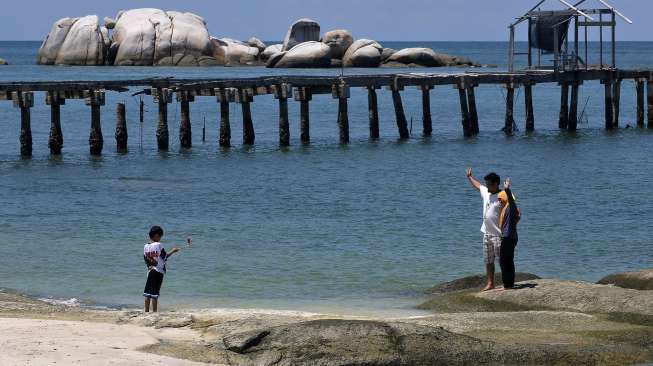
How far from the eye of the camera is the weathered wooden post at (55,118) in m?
37.4

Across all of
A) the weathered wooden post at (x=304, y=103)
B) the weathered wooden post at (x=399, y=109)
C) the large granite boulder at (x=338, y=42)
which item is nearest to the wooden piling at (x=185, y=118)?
the weathered wooden post at (x=304, y=103)

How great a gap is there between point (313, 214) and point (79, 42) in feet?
268

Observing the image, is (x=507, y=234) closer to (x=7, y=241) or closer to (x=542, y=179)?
(x=7, y=241)

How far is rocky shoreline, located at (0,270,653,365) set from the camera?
1274 cm

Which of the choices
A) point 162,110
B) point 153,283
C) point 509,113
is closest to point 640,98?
point 509,113

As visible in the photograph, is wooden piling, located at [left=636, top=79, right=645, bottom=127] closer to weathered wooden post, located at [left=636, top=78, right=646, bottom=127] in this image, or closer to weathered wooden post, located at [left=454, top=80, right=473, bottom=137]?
weathered wooden post, located at [left=636, top=78, right=646, bottom=127]

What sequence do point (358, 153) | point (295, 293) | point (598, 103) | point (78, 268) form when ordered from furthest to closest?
point (598, 103) → point (358, 153) → point (78, 268) → point (295, 293)

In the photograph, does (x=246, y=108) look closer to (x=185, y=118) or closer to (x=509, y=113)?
(x=185, y=118)

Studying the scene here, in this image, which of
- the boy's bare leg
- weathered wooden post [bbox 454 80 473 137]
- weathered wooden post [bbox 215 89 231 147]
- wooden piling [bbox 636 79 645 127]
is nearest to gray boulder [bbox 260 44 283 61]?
wooden piling [bbox 636 79 645 127]

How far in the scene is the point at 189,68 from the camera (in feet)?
339

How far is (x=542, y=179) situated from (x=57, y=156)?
14.1 meters

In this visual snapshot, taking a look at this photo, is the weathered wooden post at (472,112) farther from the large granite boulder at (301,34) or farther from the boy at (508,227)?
the large granite boulder at (301,34)

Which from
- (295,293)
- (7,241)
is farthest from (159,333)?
(7,241)

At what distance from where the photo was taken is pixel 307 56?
4107 inches
